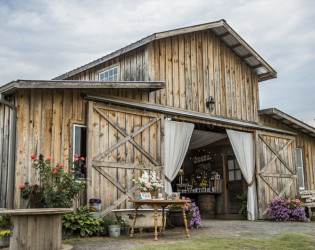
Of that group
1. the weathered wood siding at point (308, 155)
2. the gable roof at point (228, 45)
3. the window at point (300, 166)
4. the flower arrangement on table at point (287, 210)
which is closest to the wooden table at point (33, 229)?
the gable roof at point (228, 45)

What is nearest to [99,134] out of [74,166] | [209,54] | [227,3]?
[74,166]

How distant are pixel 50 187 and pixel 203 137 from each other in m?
7.56

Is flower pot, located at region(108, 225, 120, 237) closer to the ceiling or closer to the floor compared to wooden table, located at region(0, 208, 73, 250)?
closer to the floor

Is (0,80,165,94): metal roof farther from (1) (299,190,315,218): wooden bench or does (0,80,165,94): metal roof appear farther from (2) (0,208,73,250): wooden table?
(1) (299,190,315,218): wooden bench

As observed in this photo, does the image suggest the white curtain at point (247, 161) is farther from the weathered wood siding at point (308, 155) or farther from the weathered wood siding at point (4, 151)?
the weathered wood siding at point (4, 151)

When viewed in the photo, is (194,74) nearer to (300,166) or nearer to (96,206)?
(96,206)

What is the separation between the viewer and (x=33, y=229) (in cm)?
674

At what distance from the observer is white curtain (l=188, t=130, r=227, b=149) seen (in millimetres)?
14627

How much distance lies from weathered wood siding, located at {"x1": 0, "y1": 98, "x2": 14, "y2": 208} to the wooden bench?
32.5 ft

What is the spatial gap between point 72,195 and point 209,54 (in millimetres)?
6985

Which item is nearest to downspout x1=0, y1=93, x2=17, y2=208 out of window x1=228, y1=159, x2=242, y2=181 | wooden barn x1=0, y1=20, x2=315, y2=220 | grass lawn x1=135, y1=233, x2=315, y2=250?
wooden barn x1=0, y1=20, x2=315, y2=220

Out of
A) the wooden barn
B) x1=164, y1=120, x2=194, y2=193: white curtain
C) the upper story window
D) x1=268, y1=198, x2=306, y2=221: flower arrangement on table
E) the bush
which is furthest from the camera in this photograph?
x1=268, y1=198, x2=306, y2=221: flower arrangement on table

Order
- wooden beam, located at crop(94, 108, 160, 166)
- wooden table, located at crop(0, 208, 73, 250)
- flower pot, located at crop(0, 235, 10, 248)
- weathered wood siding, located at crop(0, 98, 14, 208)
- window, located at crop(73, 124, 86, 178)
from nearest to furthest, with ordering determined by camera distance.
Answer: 1. wooden table, located at crop(0, 208, 73, 250)
2. flower pot, located at crop(0, 235, 10, 248)
3. weathered wood siding, located at crop(0, 98, 14, 208)
4. window, located at crop(73, 124, 86, 178)
5. wooden beam, located at crop(94, 108, 160, 166)

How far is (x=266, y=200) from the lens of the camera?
14.3 m
